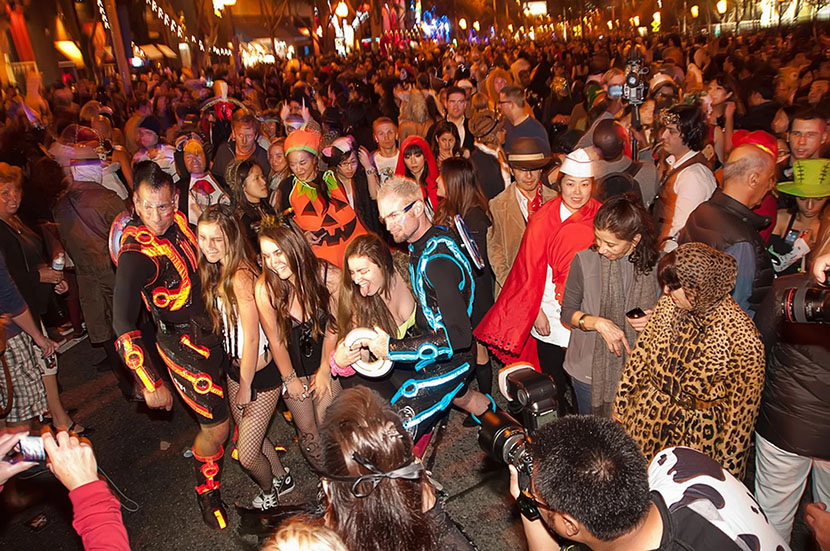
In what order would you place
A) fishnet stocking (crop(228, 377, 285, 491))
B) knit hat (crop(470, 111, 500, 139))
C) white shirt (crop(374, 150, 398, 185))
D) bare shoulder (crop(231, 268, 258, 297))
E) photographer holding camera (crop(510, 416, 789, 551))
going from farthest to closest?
white shirt (crop(374, 150, 398, 185))
knit hat (crop(470, 111, 500, 139))
fishnet stocking (crop(228, 377, 285, 491))
bare shoulder (crop(231, 268, 258, 297))
photographer holding camera (crop(510, 416, 789, 551))

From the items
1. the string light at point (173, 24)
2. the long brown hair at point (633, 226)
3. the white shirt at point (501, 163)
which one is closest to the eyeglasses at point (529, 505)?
the long brown hair at point (633, 226)

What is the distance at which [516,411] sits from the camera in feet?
7.14

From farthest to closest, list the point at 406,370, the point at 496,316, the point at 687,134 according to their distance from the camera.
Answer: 1. the point at 687,134
2. the point at 496,316
3. the point at 406,370

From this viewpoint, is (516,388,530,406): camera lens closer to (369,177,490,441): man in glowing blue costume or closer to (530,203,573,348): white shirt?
(369,177,490,441): man in glowing blue costume

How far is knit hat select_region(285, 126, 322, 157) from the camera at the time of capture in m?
5.11

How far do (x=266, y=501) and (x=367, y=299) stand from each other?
5.44 ft

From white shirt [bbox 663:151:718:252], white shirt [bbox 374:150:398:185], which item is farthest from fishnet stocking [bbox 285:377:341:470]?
white shirt [bbox 374:150:398:185]

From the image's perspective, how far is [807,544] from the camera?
10.9 feet

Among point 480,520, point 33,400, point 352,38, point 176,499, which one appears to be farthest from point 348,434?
point 352,38

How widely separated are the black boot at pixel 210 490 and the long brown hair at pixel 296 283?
37.8 inches

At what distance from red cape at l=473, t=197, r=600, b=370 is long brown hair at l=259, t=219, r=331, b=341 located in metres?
1.15

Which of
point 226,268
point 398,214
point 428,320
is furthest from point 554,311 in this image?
point 226,268

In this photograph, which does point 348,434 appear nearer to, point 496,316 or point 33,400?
point 496,316

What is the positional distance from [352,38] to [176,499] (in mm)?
43119
